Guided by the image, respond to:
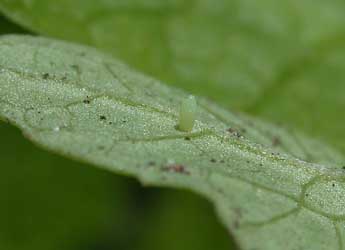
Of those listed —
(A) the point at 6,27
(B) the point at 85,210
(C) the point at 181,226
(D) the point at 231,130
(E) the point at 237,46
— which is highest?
(D) the point at 231,130

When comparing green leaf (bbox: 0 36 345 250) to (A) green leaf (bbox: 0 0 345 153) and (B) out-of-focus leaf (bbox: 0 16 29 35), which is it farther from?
(B) out-of-focus leaf (bbox: 0 16 29 35)

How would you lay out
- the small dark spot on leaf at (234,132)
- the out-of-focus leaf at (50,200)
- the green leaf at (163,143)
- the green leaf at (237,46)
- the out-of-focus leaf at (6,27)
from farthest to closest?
1. the out-of-focus leaf at (6,27)
2. the out-of-focus leaf at (50,200)
3. the green leaf at (237,46)
4. the small dark spot on leaf at (234,132)
5. the green leaf at (163,143)

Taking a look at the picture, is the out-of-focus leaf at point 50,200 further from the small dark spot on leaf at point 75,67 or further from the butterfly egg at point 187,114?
the butterfly egg at point 187,114

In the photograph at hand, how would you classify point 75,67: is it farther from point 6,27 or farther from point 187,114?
point 6,27

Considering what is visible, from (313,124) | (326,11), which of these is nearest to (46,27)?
(313,124)

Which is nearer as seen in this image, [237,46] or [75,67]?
[75,67]

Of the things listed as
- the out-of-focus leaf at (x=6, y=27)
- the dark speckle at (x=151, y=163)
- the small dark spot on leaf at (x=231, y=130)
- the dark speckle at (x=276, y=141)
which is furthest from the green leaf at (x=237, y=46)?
the dark speckle at (x=151, y=163)

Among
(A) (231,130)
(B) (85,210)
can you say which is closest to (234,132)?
(A) (231,130)
